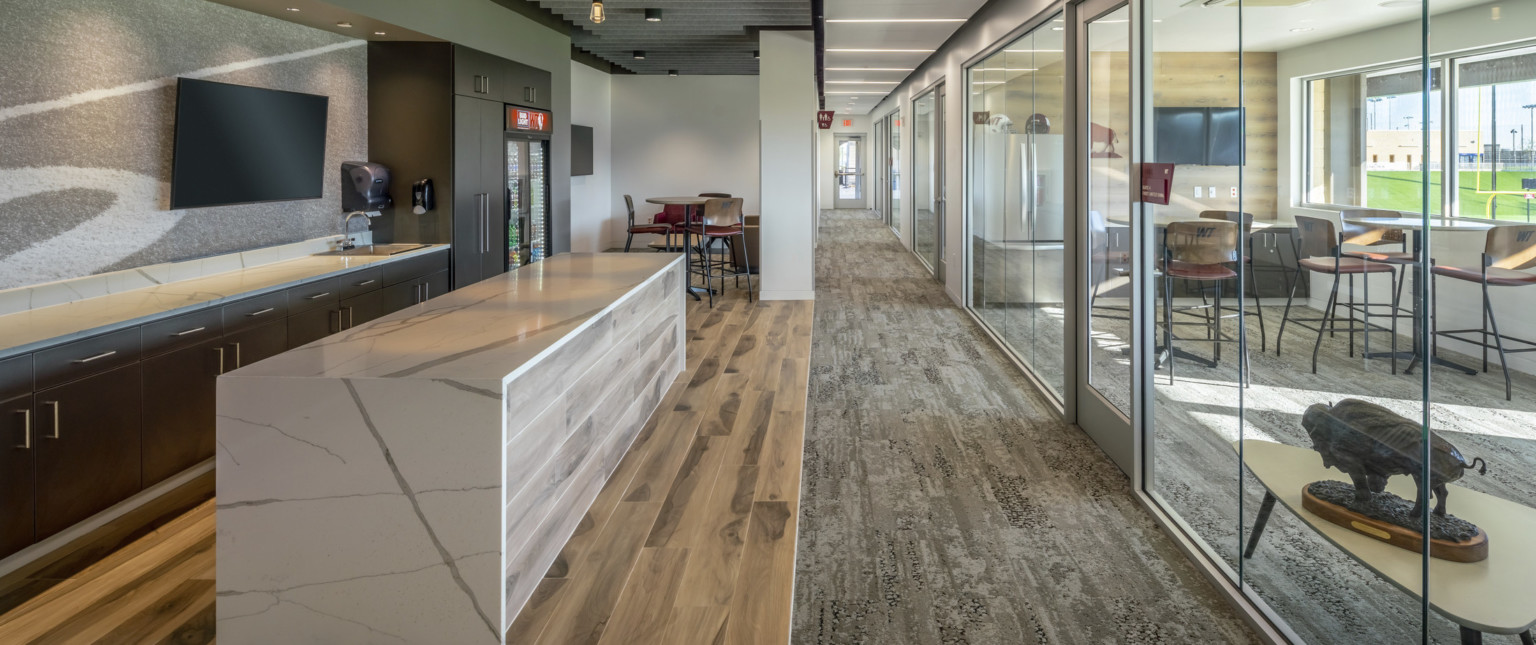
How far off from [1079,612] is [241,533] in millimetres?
2300

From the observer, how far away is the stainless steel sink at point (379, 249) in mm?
6010

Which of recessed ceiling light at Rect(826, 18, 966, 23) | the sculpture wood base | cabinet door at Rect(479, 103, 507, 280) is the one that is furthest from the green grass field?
cabinet door at Rect(479, 103, 507, 280)

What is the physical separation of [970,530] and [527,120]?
607 centimetres

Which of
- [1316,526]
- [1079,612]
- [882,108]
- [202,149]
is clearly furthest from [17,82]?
[882,108]

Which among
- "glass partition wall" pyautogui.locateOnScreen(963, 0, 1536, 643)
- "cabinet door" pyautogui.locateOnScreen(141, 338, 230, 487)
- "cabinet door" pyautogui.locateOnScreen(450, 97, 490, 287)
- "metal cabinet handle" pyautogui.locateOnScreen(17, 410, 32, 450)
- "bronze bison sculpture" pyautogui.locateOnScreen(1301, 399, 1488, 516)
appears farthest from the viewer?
"cabinet door" pyautogui.locateOnScreen(450, 97, 490, 287)

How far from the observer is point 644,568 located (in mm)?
3059

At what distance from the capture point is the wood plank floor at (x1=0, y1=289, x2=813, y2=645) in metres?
2.63

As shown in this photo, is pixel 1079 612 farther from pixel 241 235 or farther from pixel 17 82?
pixel 241 235

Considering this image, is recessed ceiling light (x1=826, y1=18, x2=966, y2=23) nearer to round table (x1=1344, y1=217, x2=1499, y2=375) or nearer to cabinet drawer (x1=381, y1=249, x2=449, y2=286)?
cabinet drawer (x1=381, y1=249, x2=449, y2=286)

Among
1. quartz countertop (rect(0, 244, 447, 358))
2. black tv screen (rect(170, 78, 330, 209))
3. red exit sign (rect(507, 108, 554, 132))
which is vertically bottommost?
quartz countertop (rect(0, 244, 447, 358))

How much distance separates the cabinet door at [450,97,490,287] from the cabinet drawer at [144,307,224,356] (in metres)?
2.92

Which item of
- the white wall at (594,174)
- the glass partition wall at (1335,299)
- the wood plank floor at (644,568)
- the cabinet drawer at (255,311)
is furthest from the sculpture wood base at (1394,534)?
the white wall at (594,174)

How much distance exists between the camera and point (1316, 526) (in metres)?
2.32

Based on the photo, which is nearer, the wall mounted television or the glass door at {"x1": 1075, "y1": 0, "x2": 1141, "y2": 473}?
the wall mounted television
